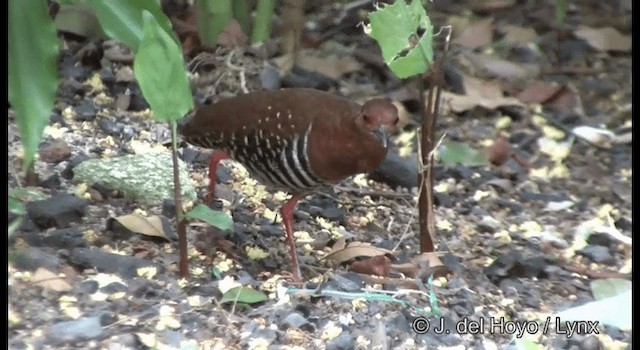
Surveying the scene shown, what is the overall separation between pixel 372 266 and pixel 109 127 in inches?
19.2

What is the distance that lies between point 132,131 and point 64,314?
0.55 m

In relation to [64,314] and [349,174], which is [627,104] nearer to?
[349,174]

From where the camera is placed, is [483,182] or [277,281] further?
[483,182]

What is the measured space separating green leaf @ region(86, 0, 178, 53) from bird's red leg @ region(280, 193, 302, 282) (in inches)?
16.7

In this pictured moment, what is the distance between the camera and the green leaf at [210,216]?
4.79 ft

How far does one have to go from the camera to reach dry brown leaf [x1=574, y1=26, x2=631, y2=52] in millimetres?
2881

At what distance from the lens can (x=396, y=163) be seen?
2059 mm

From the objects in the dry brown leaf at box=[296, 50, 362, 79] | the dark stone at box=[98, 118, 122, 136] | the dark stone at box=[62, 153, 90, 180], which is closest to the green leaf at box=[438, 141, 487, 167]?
the dry brown leaf at box=[296, 50, 362, 79]

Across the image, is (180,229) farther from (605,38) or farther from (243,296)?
(605,38)

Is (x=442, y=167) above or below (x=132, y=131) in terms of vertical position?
below

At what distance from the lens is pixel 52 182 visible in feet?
4.63

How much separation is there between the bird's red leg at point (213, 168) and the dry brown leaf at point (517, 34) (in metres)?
1.34

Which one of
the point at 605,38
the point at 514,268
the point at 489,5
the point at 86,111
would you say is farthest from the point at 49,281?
the point at 605,38

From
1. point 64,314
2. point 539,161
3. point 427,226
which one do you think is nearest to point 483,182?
point 539,161
